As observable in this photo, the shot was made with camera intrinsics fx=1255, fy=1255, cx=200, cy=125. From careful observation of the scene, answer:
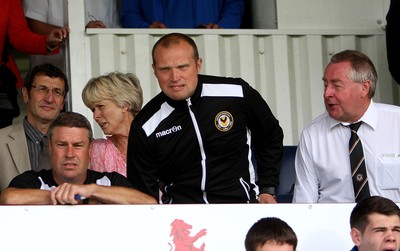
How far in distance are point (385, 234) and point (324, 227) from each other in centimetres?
49

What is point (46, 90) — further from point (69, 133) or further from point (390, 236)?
point (390, 236)

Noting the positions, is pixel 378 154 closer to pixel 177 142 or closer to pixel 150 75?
pixel 177 142

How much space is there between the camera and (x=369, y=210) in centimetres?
540

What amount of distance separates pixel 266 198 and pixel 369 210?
0.92m

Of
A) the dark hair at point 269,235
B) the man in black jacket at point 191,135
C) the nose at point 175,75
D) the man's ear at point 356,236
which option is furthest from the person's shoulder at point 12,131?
the man's ear at point 356,236

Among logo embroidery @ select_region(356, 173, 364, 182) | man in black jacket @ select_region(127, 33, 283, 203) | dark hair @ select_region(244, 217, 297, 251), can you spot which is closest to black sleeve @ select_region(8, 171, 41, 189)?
man in black jacket @ select_region(127, 33, 283, 203)

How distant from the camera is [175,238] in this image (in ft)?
18.5

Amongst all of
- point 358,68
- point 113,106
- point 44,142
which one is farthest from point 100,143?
point 358,68

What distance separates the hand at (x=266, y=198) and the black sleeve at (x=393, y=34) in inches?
68.8

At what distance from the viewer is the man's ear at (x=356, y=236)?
5383 millimetres

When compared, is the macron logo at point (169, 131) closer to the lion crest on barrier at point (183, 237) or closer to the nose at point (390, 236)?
the lion crest on barrier at point (183, 237)

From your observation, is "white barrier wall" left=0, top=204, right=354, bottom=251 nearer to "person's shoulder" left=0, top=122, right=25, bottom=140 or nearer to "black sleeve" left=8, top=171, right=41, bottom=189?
"black sleeve" left=8, top=171, right=41, bottom=189

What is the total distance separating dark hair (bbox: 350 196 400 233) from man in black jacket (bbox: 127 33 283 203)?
2.72ft

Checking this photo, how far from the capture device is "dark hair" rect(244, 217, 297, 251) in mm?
5047
